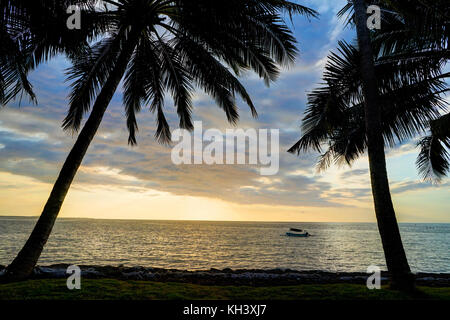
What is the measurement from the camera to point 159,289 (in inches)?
220

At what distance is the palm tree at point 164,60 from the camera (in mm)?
6332

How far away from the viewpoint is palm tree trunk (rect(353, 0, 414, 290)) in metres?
5.71

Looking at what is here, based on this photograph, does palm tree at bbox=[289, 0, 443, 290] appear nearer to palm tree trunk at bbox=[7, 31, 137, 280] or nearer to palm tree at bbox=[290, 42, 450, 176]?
palm tree at bbox=[290, 42, 450, 176]

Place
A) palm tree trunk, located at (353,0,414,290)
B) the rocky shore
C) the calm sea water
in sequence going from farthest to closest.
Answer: the calm sea water
the rocky shore
palm tree trunk, located at (353,0,414,290)

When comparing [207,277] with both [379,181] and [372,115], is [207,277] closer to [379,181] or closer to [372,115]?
[379,181]

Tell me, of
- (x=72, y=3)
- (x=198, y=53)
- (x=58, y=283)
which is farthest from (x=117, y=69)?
(x=58, y=283)

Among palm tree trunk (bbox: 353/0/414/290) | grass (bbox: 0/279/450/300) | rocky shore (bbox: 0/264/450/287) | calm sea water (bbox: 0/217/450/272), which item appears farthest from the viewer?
calm sea water (bbox: 0/217/450/272)

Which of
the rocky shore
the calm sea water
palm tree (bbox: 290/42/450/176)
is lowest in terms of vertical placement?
the calm sea water

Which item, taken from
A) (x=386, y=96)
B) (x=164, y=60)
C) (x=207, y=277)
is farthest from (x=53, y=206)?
(x=386, y=96)

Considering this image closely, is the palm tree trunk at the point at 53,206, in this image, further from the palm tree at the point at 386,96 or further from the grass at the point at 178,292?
the palm tree at the point at 386,96

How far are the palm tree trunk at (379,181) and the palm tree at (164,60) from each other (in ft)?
6.84

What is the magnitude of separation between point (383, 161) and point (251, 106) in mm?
4560

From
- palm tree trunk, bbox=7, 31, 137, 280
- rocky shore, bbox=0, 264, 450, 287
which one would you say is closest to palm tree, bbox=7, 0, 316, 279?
palm tree trunk, bbox=7, 31, 137, 280
